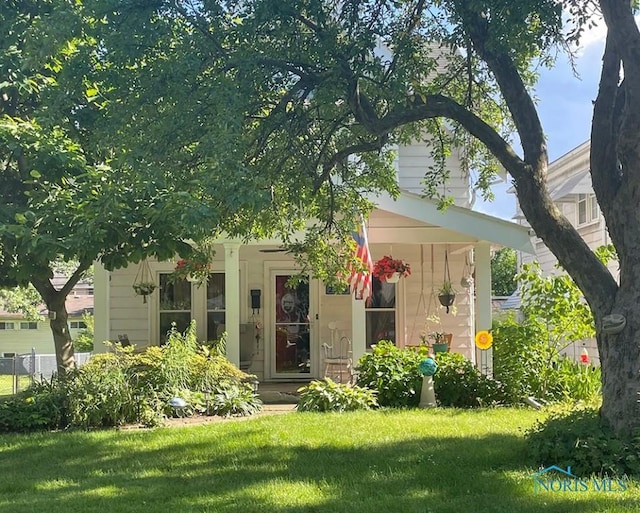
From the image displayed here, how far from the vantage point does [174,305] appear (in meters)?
13.7

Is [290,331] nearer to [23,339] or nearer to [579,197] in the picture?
[579,197]

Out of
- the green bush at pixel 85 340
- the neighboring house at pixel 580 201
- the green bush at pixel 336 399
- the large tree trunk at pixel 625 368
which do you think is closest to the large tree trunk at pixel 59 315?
the green bush at pixel 336 399

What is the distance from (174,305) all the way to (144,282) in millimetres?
848

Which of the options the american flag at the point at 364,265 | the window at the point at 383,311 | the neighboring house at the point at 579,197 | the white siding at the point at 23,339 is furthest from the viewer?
the white siding at the point at 23,339

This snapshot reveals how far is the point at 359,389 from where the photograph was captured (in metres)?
9.71

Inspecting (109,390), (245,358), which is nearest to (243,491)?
(109,390)

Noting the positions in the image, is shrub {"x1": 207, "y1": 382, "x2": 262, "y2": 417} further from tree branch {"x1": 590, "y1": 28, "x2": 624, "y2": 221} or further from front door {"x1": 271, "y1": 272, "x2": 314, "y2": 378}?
tree branch {"x1": 590, "y1": 28, "x2": 624, "y2": 221}

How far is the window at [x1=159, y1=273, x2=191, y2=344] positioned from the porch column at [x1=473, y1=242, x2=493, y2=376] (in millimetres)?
5657

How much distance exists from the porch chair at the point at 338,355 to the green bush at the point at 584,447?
5.60m

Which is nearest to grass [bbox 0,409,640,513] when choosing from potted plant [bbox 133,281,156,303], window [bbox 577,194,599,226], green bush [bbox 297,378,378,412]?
green bush [bbox 297,378,378,412]

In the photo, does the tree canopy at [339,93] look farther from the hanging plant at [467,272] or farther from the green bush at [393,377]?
the hanging plant at [467,272]

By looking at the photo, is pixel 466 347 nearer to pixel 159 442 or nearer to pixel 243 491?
pixel 159 442

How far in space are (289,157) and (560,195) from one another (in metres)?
12.8

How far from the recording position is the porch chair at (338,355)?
40.1 ft
